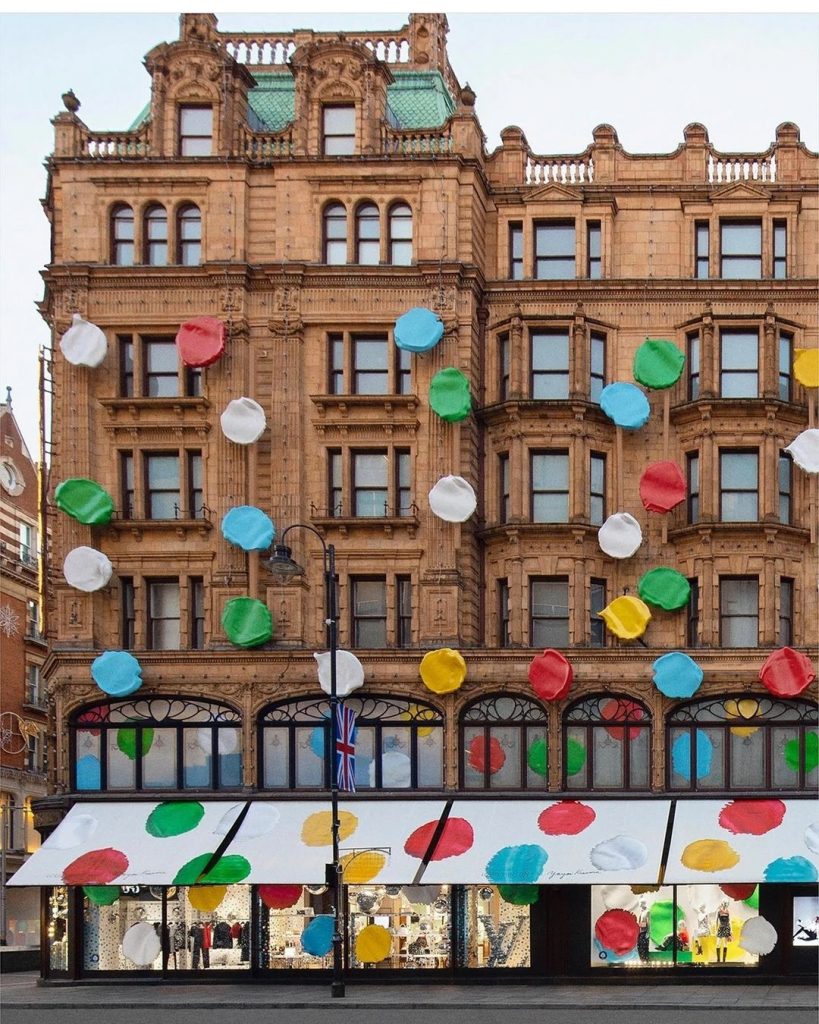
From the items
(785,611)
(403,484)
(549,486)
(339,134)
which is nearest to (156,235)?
(339,134)

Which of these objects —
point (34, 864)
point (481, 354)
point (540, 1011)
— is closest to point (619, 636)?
point (481, 354)

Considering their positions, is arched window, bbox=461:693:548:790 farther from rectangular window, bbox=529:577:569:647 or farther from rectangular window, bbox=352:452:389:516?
rectangular window, bbox=352:452:389:516

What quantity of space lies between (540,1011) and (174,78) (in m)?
26.3

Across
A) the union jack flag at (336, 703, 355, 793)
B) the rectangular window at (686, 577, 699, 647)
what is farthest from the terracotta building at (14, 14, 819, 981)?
the union jack flag at (336, 703, 355, 793)

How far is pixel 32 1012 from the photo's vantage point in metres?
35.0

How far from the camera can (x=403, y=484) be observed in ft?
144

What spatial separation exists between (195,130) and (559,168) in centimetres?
1000

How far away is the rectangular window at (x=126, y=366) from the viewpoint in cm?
4450

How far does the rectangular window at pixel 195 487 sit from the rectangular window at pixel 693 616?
13.0 meters

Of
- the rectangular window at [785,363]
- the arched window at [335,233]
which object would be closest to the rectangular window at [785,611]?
the rectangular window at [785,363]

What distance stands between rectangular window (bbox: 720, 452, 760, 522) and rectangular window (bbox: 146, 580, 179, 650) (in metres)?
14.6

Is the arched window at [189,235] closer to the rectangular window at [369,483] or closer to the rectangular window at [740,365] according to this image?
the rectangular window at [369,483]

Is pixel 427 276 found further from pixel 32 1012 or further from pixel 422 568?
pixel 32 1012

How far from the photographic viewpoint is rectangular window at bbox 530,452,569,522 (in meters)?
44.2
